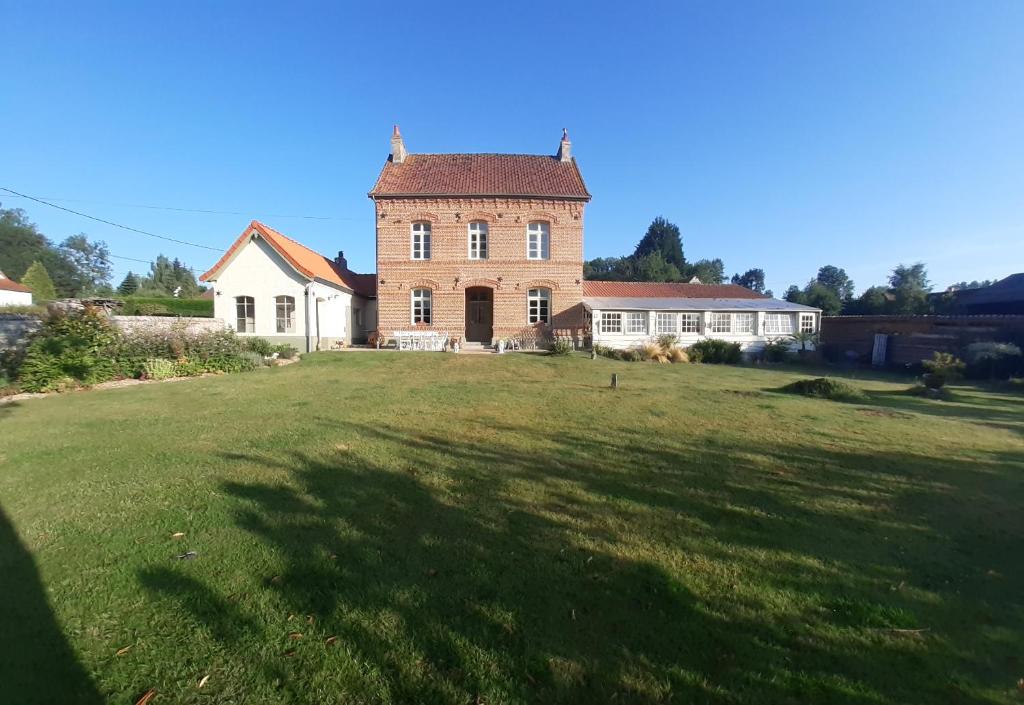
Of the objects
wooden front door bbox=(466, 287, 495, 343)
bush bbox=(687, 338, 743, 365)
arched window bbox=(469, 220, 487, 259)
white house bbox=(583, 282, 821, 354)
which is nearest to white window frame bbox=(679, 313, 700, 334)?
white house bbox=(583, 282, 821, 354)

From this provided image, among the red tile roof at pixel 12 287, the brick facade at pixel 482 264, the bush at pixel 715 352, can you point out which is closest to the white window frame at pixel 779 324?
the bush at pixel 715 352

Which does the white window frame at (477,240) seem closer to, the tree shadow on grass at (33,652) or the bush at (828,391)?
the bush at (828,391)

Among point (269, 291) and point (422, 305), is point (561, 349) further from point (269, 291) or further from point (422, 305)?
point (269, 291)

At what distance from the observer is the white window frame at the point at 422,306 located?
23.3 metres

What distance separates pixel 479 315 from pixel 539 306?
342cm

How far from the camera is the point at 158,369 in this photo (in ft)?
41.1

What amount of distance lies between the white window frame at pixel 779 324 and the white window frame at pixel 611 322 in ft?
24.7

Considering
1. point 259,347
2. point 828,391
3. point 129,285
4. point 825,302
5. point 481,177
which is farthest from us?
point 129,285

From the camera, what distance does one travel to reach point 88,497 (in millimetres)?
4109

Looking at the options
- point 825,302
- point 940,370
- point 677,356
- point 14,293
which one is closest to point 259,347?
point 677,356

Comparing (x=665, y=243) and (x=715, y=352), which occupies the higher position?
(x=665, y=243)

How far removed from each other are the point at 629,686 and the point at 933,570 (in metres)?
2.51

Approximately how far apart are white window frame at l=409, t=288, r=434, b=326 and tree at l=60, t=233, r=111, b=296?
7060 centimetres

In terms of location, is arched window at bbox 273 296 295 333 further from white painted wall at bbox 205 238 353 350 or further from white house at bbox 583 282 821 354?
white house at bbox 583 282 821 354
